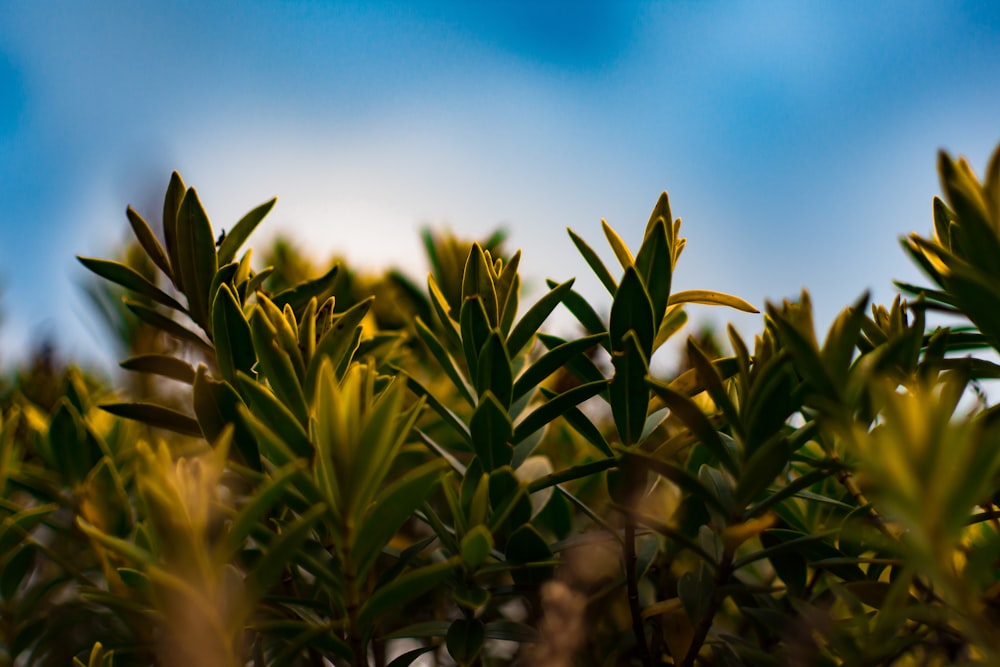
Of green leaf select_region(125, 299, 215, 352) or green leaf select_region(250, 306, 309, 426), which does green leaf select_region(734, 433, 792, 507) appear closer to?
green leaf select_region(250, 306, 309, 426)

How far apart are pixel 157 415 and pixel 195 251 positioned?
0.22 m

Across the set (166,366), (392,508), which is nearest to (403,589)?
(392,508)

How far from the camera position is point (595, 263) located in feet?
2.85

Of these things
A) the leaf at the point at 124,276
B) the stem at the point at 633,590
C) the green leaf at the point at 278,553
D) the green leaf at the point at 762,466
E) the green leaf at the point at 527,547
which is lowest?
the stem at the point at 633,590

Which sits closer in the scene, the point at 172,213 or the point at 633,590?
the point at 633,590

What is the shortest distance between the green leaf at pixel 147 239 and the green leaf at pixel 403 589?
0.60m

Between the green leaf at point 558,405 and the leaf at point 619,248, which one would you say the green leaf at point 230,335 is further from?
the leaf at point 619,248

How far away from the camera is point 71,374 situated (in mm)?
1148

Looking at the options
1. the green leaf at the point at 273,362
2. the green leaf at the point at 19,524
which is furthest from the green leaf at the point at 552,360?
the green leaf at the point at 19,524

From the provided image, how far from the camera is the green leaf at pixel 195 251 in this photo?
0.93 m

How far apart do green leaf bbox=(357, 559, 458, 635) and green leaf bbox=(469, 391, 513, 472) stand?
0.14m

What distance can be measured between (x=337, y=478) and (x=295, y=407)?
146mm

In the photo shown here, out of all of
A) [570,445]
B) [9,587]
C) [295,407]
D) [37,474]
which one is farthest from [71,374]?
[570,445]

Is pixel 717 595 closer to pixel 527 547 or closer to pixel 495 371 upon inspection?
pixel 527 547
